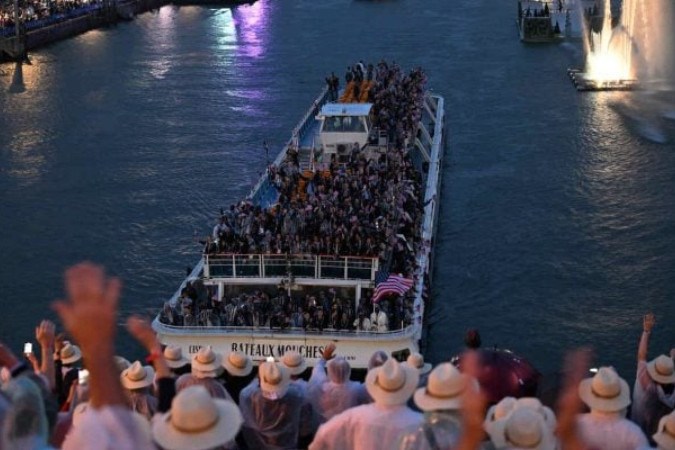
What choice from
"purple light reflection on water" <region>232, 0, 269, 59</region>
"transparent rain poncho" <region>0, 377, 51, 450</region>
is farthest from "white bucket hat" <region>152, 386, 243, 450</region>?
"purple light reflection on water" <region>232, 0, 269, 59</region>

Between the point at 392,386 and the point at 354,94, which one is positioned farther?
the point at 354,94

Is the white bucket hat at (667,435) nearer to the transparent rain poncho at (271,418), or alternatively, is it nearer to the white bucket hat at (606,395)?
the white bucket hat at (606,395)

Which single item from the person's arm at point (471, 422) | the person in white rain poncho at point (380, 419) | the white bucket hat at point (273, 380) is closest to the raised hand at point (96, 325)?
the person's arm at point (471, 422)

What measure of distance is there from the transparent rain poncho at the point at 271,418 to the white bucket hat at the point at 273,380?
0.17 ft

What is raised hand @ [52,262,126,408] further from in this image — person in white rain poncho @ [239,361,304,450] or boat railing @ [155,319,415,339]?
boat railing @ [155,319,415,339]

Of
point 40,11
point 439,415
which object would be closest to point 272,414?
point 439,415

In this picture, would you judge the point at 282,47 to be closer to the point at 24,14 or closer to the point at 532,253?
the point at 24,14

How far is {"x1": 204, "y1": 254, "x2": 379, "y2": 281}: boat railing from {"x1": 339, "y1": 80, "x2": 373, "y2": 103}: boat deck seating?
9.35 m

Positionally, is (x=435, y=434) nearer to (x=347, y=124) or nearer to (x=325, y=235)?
(x=325, y=235)

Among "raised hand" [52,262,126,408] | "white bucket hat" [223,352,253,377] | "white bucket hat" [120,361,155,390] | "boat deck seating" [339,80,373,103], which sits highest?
"raised hand" [52,262,126,408]

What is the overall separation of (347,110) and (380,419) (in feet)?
54.8

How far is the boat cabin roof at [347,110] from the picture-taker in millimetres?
21342

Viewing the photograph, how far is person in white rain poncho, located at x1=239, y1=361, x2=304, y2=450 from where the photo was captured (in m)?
6.86

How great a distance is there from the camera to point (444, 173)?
25.8 meters
